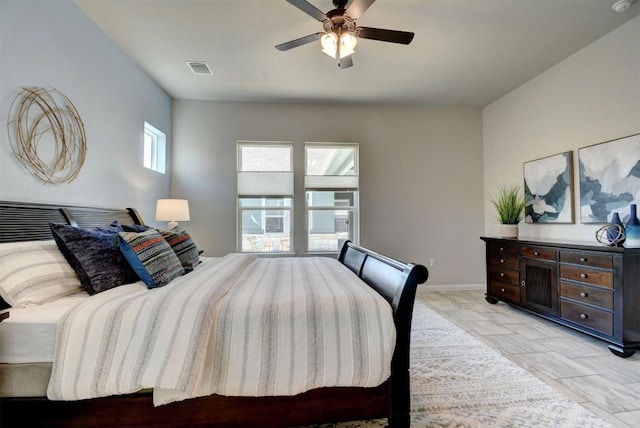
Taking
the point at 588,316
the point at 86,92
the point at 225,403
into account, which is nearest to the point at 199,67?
the point at 86,92

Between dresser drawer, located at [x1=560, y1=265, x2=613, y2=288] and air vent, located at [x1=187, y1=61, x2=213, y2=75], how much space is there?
15.0 ft

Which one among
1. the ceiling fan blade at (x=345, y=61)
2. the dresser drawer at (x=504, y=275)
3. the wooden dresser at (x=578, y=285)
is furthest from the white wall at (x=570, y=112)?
the ceiling fan blade at (x=345, y=61)

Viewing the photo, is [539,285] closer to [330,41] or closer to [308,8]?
[330,41]

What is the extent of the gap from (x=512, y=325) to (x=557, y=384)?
118 cm

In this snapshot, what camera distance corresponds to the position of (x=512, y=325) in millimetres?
3018

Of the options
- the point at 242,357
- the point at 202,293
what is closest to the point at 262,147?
the point at 202,293

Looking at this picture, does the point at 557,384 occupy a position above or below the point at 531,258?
below

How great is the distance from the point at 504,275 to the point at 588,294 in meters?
1.02

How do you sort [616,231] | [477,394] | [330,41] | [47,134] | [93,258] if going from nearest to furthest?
1. [93,258]
2. [477,394]
3. [47,134]
4. [330,41]
5. [616,231]

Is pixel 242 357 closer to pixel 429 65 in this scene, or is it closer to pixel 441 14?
pixel 441 14

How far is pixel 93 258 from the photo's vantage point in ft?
5.48

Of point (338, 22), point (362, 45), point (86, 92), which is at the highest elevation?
point (362, 45)

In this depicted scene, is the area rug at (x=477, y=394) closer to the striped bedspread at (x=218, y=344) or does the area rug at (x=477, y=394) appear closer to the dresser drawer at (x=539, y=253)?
the striped bedspread at (x=218, y=344)

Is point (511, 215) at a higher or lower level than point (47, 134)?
lower
